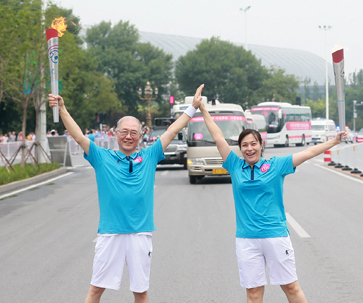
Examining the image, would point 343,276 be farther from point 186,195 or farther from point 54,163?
point 54,163

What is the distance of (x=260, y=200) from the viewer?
4348 millimetres

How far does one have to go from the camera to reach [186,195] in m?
15.2

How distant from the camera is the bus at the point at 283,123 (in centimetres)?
5147

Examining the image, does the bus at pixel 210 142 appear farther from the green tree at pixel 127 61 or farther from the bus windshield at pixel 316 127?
the green tree at pixel 127 61

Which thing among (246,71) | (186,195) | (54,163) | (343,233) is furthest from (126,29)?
(343,233)

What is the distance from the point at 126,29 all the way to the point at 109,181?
76.4m

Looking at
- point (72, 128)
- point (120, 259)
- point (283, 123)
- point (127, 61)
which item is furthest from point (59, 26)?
point (127, 61)

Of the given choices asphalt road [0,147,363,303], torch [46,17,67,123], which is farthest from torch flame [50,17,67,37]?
asphalt road [0,147,363,303]

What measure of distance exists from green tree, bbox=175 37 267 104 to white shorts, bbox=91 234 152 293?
6684cm

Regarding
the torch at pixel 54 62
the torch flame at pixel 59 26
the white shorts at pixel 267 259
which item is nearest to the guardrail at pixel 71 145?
the torch flame at pixel 59 26

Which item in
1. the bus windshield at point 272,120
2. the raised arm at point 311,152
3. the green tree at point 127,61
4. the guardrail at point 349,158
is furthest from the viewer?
the green tree at point 127,61

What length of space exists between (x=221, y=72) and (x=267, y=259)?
69462 millimetres

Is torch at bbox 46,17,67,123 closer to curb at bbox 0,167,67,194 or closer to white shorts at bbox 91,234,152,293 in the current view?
white shorts at bbox 91,234,152,293

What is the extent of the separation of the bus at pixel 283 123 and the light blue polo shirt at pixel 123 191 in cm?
4757
